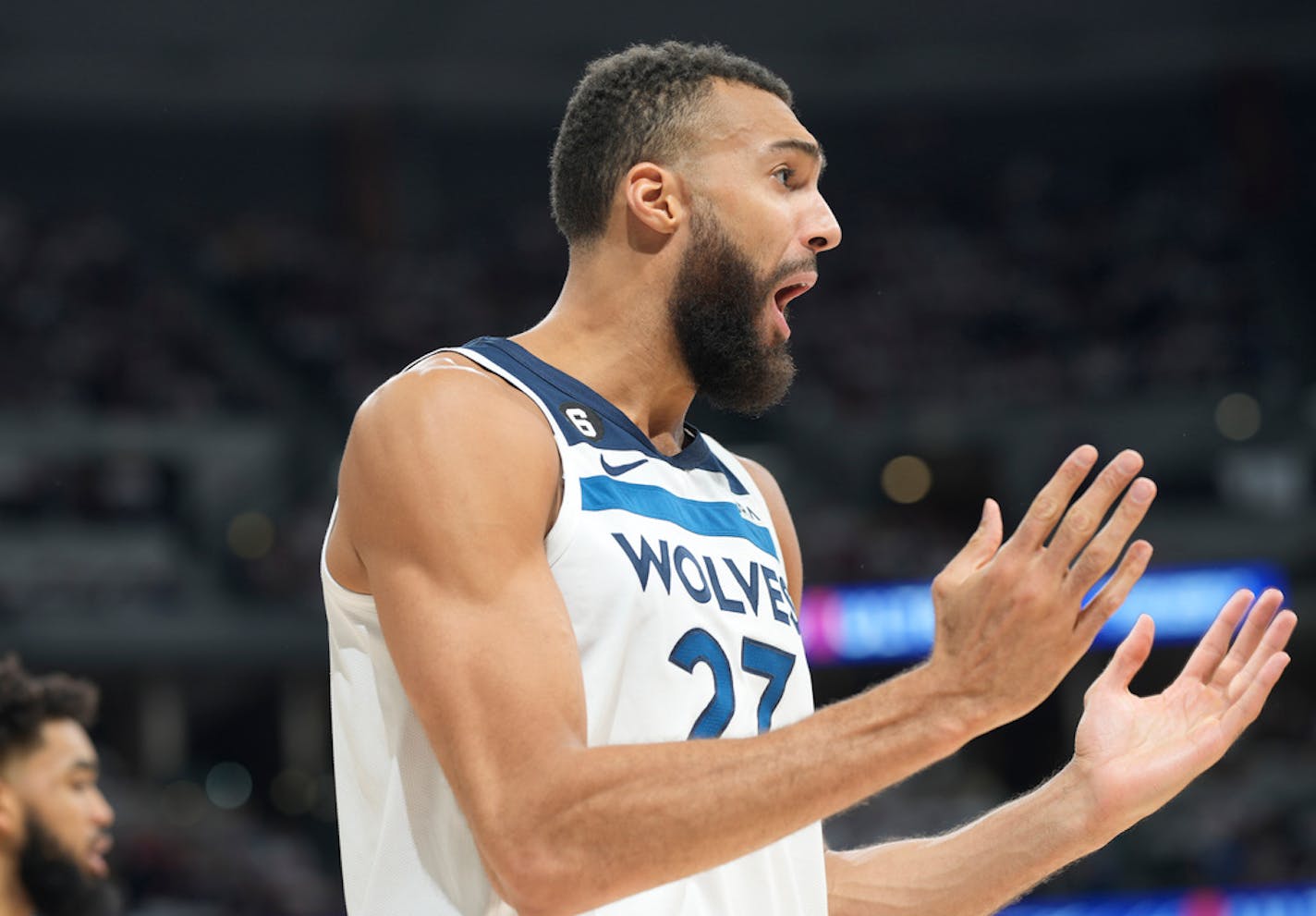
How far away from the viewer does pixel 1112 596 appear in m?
2.40

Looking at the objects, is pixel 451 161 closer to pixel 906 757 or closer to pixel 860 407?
pixel 860 407

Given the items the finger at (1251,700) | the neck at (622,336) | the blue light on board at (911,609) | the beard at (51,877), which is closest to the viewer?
the finger at (1251,700)

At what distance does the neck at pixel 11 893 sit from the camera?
6094 mm

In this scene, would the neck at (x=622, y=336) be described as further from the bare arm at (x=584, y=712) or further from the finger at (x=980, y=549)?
the finger at (x=980, y=549)

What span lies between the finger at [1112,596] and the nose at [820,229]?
88cm

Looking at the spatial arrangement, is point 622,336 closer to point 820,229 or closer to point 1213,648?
point 820,229

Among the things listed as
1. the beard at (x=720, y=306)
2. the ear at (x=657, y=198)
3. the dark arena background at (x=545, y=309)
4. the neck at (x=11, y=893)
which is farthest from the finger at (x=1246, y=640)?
the dark arena background at (x=545, y=309)

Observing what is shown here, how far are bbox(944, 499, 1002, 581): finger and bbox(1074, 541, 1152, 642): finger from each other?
0.16 meters

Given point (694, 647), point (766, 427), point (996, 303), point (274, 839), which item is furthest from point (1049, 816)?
point (996, 303)

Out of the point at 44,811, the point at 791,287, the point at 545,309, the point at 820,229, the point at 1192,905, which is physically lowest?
the point at 1192,905

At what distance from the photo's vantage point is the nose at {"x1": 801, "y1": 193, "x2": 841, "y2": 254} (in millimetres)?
3064

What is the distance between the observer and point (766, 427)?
68.2 ft

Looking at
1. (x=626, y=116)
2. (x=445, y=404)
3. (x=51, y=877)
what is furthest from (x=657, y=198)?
(x=51, y=877)

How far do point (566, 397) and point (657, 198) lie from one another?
0.47 meters
